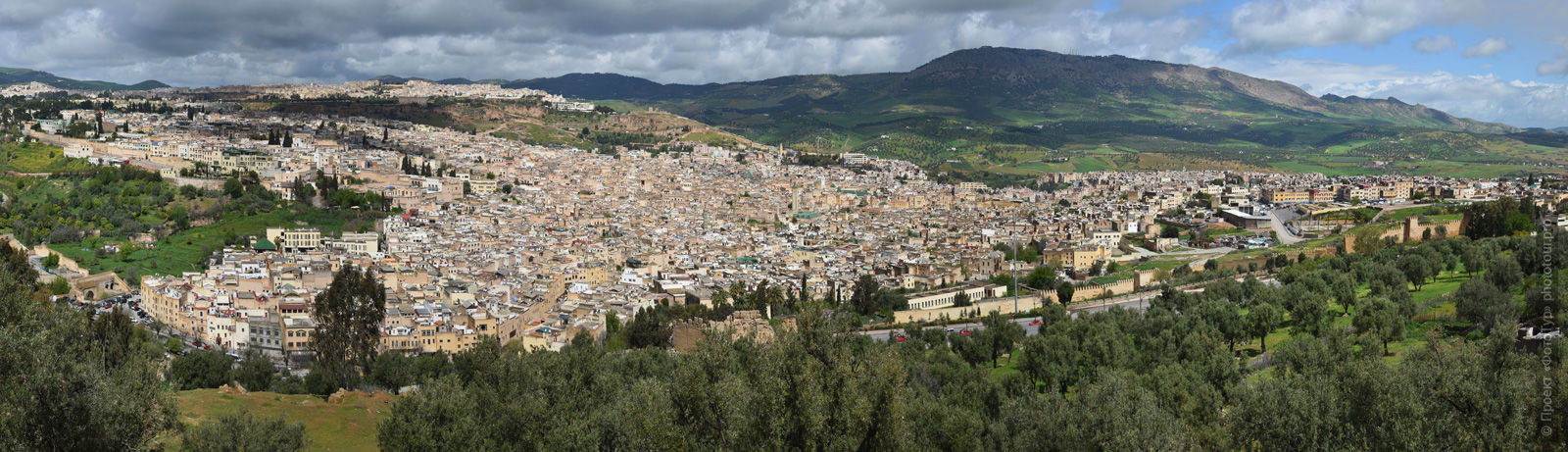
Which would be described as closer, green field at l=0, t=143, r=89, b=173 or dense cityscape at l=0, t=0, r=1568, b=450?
dense cityscape at l=0, t=0, r=1568, b=450

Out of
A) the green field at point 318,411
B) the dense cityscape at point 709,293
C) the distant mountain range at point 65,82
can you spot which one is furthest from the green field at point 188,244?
the distant mountain range at point 65,82

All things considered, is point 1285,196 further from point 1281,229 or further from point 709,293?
point 709,293

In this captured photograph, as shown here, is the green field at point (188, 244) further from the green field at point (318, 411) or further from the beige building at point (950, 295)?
the beige building at point (950, 295)

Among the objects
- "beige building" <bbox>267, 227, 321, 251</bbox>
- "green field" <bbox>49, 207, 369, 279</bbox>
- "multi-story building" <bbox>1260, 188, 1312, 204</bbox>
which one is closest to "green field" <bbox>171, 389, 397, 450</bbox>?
"green field" <bbox>49, 207, 369, 279</bbox>

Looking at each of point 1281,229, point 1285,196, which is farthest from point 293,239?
point 1285,196

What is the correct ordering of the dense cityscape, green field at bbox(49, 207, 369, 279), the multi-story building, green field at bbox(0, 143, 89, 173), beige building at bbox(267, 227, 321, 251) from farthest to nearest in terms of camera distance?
the multi-story building → green field at bbox(0, 143, 89, 173) → beige building at bbox(267, 227, 321, 251) → green field at bbox(49, 207, 369, 279) → the dense cityscape

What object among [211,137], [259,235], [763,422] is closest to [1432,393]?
[763,422]

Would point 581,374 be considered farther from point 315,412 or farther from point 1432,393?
point 1432,393

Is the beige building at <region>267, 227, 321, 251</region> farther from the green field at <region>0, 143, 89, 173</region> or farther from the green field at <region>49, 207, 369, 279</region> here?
the green field at <region>0, 143, 89, 173</region>
